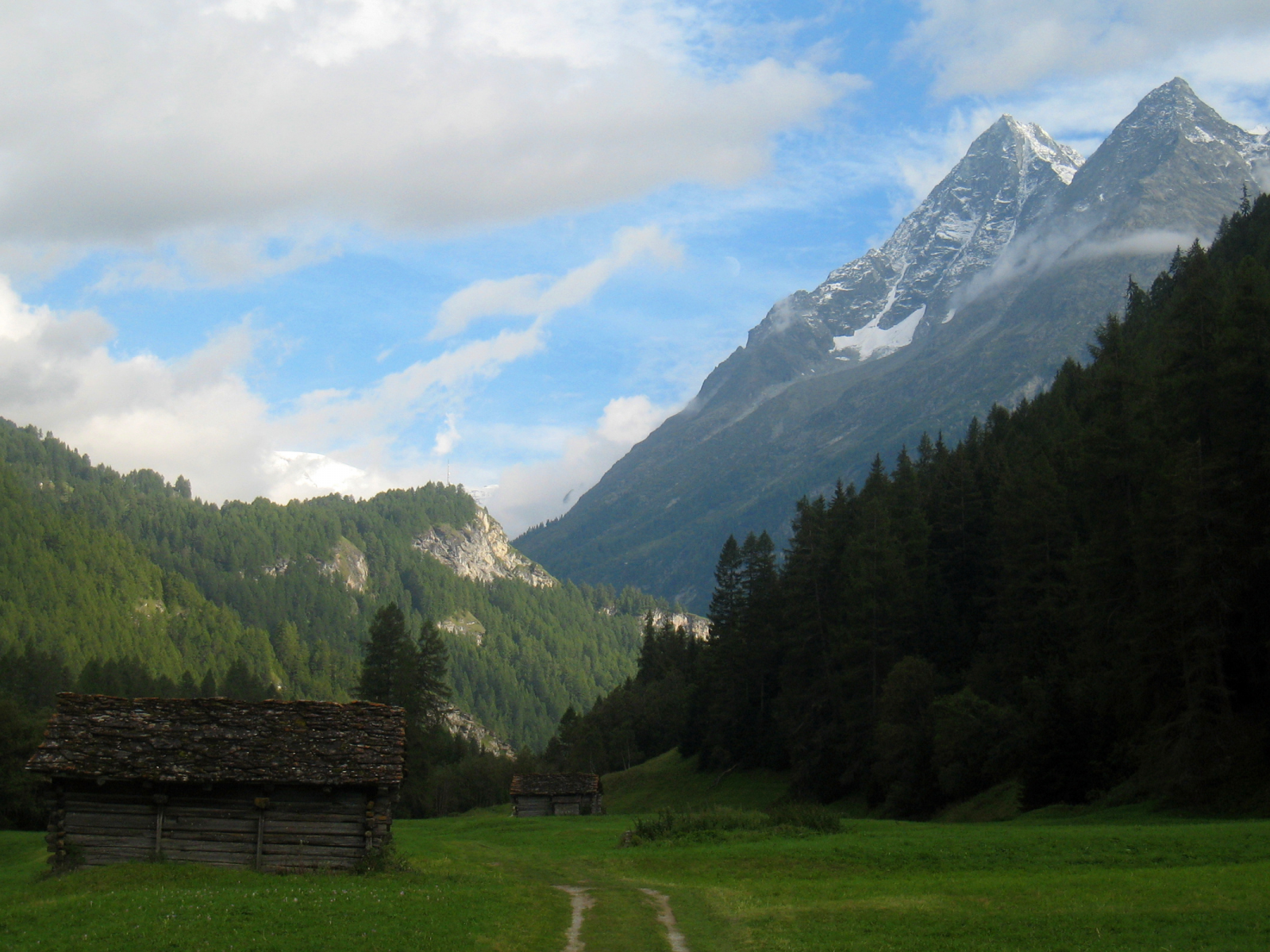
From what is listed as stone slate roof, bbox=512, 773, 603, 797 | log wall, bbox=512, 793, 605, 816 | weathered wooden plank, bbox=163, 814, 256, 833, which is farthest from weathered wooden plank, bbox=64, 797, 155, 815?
stone slate roof, bbox=512, 773, 603, 797

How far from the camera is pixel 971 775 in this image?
55375mm

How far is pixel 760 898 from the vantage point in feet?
90.9

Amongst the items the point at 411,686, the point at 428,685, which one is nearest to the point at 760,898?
the point at 411,686

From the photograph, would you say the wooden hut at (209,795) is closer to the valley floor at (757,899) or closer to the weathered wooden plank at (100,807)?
the weathered wooden plank at (100,807)

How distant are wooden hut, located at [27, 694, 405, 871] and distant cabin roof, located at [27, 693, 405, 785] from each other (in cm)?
4

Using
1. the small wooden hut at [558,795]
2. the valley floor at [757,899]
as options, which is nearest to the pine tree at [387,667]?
the small wooden hut at [558,795]

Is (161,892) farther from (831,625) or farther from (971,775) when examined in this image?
(831,625)

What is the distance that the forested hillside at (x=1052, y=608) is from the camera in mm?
38781

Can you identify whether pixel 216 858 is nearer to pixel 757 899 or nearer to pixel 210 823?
pixel 210 823

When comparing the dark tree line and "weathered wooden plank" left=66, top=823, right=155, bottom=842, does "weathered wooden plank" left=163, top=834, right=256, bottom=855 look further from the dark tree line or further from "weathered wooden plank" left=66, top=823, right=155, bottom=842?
the dark tree line

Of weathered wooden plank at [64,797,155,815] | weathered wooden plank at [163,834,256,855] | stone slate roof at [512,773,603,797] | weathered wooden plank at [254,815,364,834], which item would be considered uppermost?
weathered wooden plank at [64,797,155,815]

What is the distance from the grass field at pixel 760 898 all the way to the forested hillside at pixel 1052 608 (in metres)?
6.12

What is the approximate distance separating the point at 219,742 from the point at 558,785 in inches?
2150

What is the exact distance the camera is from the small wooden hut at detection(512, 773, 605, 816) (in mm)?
83188
